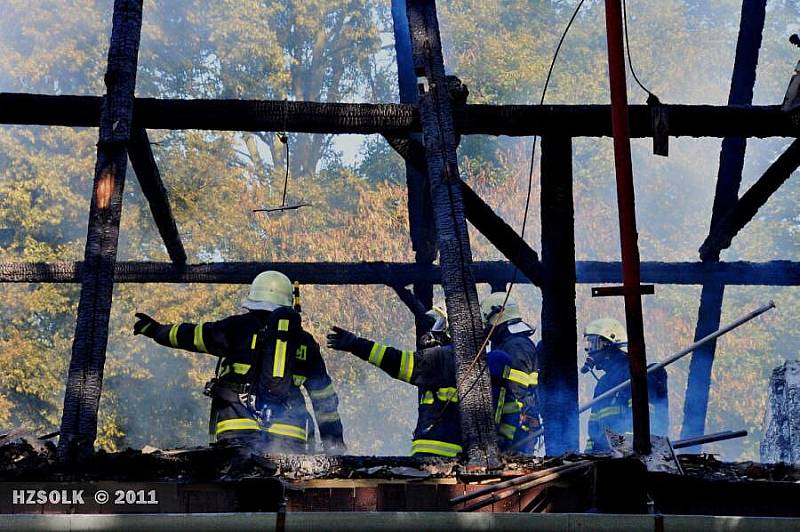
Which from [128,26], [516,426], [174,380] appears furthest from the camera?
[174,380]

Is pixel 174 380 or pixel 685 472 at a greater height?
pixel 174 380

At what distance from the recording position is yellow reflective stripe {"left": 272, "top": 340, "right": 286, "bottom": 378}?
301 inches

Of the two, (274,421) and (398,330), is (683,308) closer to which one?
(398,330)

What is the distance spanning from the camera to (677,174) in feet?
88.3

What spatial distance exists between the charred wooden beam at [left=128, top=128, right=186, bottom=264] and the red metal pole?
11.4 feet

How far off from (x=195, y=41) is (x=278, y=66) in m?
1.67

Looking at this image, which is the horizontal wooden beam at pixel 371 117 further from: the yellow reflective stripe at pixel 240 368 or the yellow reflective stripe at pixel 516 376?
the yellow reflective stripe at pixel 516 376

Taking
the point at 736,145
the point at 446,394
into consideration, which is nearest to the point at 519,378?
Answer: the point at 446,394

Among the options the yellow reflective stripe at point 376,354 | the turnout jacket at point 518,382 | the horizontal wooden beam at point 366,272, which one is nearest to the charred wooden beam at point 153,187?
the horizontal wooden beam at point 366,272

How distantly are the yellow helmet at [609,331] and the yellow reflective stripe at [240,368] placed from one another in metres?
3.29

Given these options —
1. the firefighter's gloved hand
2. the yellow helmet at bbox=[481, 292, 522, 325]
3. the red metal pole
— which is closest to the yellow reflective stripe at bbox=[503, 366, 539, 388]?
the yellow helmet at bbox=[481, 292, 522, 325]

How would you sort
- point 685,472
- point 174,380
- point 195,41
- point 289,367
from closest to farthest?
point 685,472 → point 289,367 → point 174,380 → point 195,41

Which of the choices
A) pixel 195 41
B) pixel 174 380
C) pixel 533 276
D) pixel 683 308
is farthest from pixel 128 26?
pixel 683 308

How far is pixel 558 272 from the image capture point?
7.98 metres
